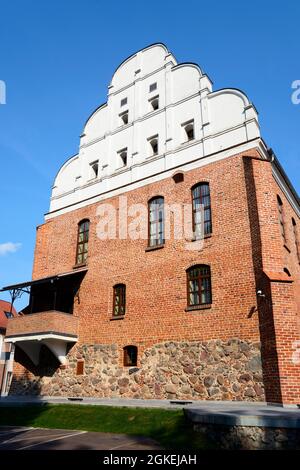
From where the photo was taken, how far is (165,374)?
12.7 m

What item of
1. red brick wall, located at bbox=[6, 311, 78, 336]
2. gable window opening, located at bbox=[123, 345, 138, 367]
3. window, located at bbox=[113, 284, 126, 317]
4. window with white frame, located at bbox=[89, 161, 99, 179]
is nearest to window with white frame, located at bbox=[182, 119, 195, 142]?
window with white frame, located at bbox=[89, 161, 99, 179]

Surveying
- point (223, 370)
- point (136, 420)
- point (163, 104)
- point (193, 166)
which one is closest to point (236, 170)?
point (193, 166)

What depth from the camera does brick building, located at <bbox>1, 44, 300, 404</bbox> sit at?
37.9 ft

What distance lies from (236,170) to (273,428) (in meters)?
9.15

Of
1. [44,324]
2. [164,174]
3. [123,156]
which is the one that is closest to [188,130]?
[164,174]

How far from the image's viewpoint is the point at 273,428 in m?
6.47

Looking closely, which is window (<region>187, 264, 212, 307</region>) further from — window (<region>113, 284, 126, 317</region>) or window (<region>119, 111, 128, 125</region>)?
window (<region>119, 111, 128, 125</region>)

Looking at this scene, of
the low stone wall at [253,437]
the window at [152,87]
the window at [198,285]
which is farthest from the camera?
the window at [152,87]

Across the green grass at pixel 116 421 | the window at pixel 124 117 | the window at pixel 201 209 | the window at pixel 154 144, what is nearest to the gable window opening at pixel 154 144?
the window at pixel 154 144

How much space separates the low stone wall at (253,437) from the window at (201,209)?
7539mm

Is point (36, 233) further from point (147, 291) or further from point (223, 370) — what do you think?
point (223, 370)

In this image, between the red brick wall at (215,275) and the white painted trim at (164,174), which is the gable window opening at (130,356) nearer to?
the red brick wall at (215,275)

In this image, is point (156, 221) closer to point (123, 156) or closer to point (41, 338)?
point (123, 156)

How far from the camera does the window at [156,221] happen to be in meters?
14.9
